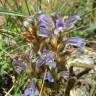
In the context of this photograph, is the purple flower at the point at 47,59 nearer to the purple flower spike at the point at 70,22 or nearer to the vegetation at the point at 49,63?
the vegetation at the point at 49,63

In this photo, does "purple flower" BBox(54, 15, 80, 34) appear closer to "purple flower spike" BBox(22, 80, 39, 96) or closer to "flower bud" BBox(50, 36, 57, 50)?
"flower bud" BBox(50, 36, 57, 50)

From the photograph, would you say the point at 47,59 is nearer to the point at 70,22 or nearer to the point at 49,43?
the point at 49,43

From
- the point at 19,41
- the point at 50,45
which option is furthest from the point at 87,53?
the point at 50,45

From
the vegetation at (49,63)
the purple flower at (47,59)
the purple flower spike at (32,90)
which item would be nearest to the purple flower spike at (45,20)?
the vegetation at (49,63)

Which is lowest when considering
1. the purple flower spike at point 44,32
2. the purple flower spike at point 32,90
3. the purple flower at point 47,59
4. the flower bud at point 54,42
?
the purple flower spike at point 32,90

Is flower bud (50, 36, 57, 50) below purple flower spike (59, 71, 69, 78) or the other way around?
the other way around

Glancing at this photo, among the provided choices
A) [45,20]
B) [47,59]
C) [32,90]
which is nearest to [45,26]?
[45,20]

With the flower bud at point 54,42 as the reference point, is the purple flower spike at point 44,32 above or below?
above

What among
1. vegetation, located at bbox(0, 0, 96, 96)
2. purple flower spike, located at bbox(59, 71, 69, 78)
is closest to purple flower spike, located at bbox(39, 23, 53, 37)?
vegetation, located at bbox(0, 0, 96, 96)

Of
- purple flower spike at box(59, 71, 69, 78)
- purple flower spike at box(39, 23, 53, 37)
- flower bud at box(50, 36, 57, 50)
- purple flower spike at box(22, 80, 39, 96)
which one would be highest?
purple flower spike at box(39, 23, 53, 37)

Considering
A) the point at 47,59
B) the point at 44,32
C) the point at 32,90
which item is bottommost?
the point at 32,90
